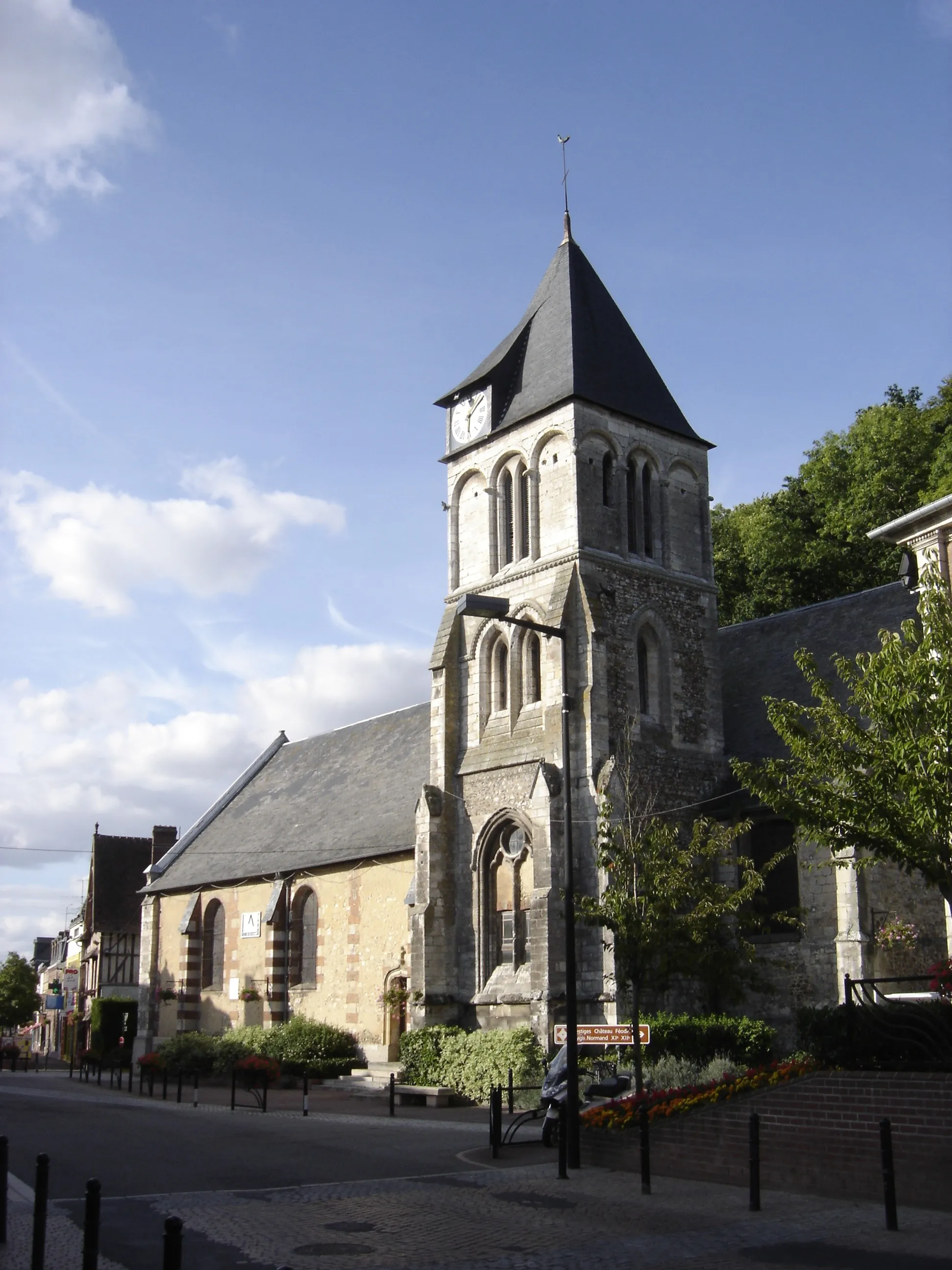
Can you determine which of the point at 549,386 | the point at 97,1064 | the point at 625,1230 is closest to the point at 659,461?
the point at 549,386

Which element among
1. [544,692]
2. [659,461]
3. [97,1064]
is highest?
[659,461]

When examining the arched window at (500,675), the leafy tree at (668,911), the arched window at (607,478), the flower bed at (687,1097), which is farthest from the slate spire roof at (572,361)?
the flower bed at (687,1097)

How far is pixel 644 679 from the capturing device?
87.4 feet

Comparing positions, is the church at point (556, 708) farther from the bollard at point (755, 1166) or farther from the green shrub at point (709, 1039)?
the bollard at point (755, 1166)

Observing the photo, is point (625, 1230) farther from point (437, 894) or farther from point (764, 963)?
point (437, 894)

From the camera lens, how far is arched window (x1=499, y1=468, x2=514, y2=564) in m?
27.9

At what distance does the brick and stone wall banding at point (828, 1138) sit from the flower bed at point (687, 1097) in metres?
0.27

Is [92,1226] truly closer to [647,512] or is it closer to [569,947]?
[569,947]

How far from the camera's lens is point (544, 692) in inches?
1005

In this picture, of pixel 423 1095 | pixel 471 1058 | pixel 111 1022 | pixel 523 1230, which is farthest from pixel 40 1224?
pixel 111 1022

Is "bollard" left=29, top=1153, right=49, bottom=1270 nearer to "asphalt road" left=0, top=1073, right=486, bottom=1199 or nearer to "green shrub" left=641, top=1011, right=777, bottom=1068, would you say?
"asphalt road" left=0, top=1073, right=486, bottom=1199

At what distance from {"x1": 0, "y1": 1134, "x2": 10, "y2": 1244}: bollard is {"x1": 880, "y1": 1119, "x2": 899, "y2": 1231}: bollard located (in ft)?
23.3

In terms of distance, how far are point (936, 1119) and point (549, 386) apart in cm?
1945

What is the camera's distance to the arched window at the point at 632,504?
1081 inches
